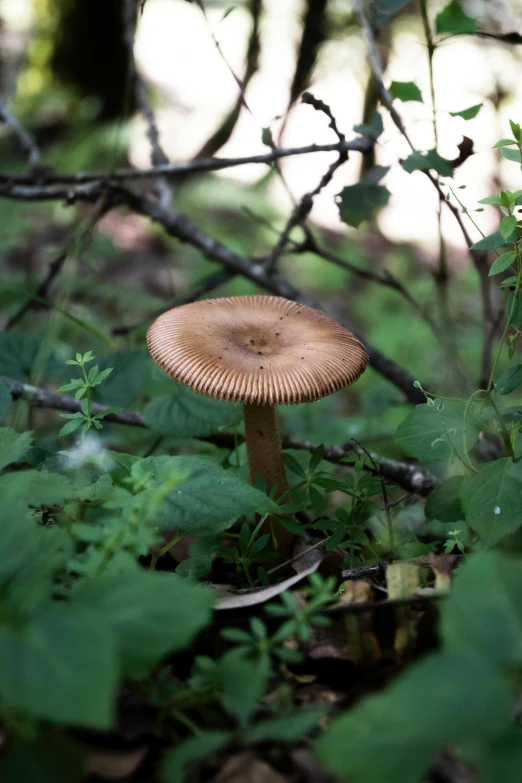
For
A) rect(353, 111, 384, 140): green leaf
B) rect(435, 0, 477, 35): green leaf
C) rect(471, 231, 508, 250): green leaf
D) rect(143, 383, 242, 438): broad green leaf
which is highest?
rect(435, 0, 477, 35): green leaf

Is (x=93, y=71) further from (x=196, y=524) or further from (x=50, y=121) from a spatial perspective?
(x=196, y=524)

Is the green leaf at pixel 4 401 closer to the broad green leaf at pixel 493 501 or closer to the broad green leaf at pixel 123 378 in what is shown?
the broad green leaf at pixel 123 378

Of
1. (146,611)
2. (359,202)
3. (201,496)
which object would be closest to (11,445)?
(201,496)

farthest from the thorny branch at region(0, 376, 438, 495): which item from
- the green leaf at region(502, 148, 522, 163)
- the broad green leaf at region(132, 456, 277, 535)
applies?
the green leaf at region(502, 148, 522, 163)

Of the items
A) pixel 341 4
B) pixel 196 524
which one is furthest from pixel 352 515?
pixel 341 4

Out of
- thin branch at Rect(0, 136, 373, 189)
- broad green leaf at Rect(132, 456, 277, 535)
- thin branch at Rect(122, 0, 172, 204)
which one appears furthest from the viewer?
thin branch at Rect(122, 0, 172, 204)

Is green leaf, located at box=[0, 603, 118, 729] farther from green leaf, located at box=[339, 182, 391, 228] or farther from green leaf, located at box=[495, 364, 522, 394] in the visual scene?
green leaf, located at box=[339, 182, 391, 228]
